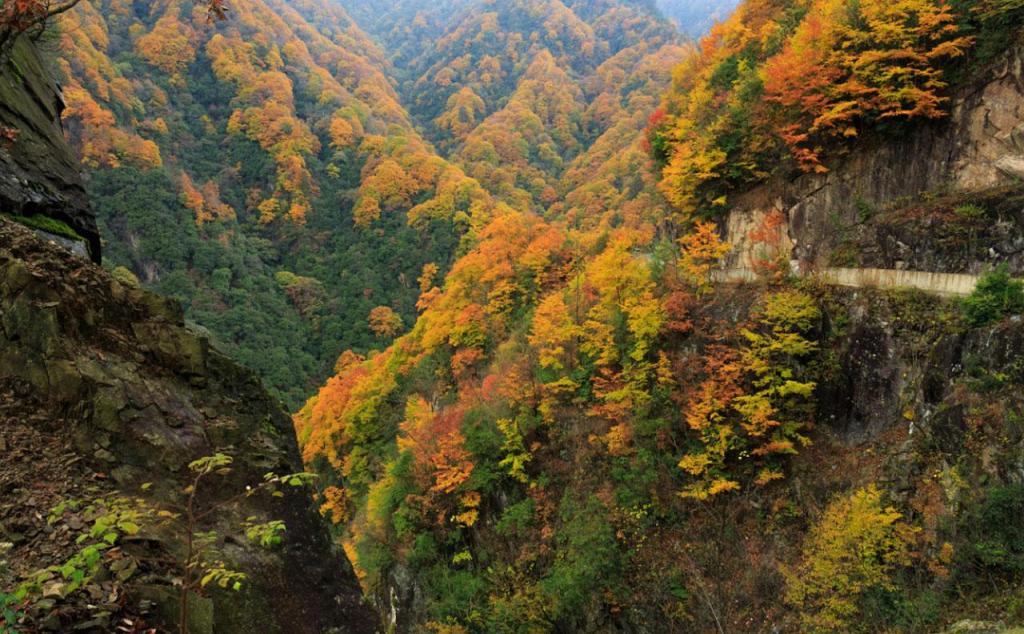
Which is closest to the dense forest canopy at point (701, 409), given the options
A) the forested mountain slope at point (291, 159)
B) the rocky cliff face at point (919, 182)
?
the rocky cliff face at point (919, 182)

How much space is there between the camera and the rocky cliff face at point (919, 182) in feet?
47.9

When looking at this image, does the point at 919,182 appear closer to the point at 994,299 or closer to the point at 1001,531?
the point at 994,299

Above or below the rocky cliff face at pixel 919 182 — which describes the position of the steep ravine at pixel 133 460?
below

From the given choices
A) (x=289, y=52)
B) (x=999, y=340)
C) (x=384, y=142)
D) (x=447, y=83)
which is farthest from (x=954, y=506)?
(x=447, y=83)

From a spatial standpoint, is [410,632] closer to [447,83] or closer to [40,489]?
[40,489]

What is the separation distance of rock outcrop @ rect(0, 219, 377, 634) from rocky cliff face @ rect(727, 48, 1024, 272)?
16.5 m

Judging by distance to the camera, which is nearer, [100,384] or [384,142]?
[100,384]

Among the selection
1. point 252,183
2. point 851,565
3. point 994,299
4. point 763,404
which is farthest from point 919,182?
point 252,183

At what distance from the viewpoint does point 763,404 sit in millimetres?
15430

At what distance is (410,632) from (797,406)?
16.8 m

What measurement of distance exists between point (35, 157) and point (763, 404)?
16.9 m

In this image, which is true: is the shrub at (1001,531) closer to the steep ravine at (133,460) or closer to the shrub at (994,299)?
the shrub at (994,299)

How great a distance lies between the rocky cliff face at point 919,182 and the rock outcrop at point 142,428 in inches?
649

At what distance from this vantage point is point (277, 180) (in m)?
74.1
